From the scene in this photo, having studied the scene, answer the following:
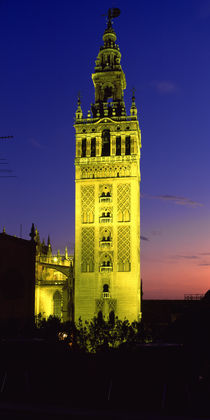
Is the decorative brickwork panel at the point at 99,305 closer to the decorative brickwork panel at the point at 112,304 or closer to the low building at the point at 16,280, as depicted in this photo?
the decorative brickwork panel at the point at 112,304

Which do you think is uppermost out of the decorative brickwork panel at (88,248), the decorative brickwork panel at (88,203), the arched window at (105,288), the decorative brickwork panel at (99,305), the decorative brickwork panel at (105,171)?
the decorative brickwork panel at (105,171)

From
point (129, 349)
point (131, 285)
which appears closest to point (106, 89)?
point (131, 285)

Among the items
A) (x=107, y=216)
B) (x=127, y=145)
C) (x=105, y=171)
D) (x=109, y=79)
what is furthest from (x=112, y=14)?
(x=107, y=216)

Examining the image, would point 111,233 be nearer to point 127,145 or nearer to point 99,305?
point 99,305

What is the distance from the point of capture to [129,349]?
29.6 metres

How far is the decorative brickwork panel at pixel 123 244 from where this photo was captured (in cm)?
5875

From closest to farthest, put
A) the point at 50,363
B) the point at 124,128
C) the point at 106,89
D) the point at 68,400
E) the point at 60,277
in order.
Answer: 1. the point at 68,400
2. the point at 50,363
3. the point at 124,128
4. the point at 106,89
5. the point at 60,277

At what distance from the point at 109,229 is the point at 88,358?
101 feet

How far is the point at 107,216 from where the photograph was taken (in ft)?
197

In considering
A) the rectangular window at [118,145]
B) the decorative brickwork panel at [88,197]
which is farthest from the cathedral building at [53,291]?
the rectangular window at [118,145]

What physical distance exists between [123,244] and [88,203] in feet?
21.1

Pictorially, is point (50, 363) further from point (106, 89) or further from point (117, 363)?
point (106, 89)

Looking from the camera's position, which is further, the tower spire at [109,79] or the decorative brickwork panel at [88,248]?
the tower spire at [109,79]

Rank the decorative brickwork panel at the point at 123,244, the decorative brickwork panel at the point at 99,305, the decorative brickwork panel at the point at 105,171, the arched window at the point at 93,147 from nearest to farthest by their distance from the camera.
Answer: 1. the decorative brickwork panel at the point at 99,305
2. the decorative brickwork panel at the point at 123,244
3. the decorative brickwork panel at the point at 105,171
4. the arched window at the point at 93,147
